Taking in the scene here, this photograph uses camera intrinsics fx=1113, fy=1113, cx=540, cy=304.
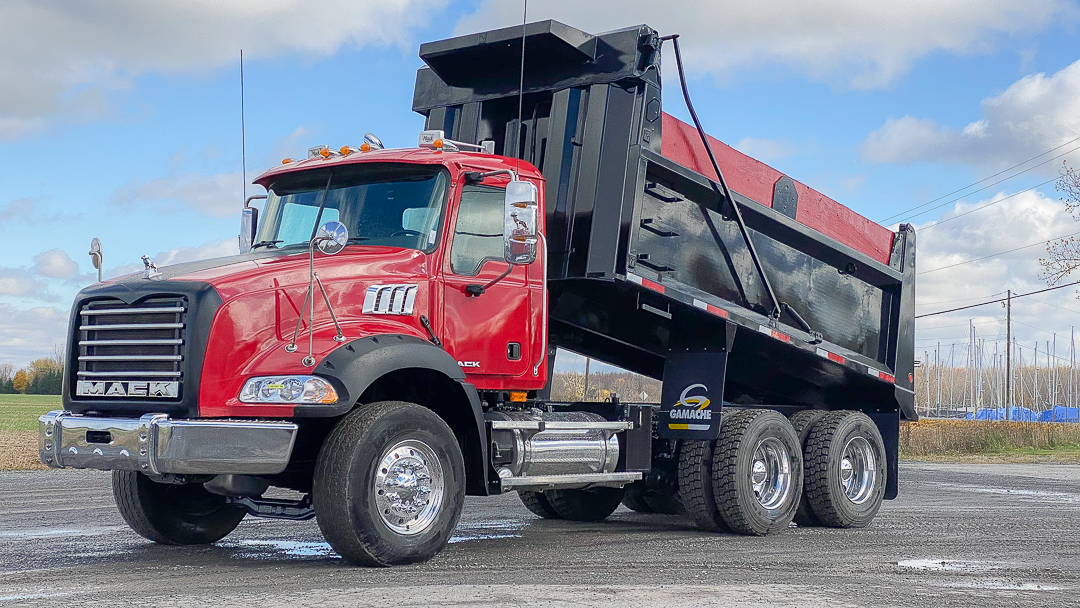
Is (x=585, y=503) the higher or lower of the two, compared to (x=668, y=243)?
lower

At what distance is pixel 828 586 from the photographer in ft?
20.9

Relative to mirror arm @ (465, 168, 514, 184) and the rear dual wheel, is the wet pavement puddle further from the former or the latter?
mirror arm @ (465, 168, 514, 184)

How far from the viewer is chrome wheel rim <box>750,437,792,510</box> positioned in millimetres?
9625

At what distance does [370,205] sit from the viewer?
775 centimetres

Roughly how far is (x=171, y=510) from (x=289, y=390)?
2255mm

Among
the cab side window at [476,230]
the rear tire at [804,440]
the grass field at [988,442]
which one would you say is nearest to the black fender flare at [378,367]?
the cab side window at [476,230]

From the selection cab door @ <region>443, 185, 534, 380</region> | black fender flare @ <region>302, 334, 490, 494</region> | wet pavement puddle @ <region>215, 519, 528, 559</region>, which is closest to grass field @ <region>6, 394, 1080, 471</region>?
wet pavement puddle @ <region>215, 519, 528, 559</region>

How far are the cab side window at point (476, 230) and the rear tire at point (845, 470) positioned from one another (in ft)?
13.3

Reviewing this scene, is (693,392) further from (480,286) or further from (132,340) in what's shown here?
(132,340)

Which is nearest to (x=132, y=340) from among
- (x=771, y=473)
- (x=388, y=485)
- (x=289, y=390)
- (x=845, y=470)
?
(x=289, y=390)

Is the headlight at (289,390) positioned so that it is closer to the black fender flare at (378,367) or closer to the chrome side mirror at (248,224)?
the black fender flare at (378,367)

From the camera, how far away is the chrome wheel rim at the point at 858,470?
10578 mm

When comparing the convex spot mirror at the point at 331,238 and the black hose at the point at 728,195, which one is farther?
the black hose at the point at 728,195

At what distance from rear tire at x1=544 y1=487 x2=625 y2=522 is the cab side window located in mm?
3471
